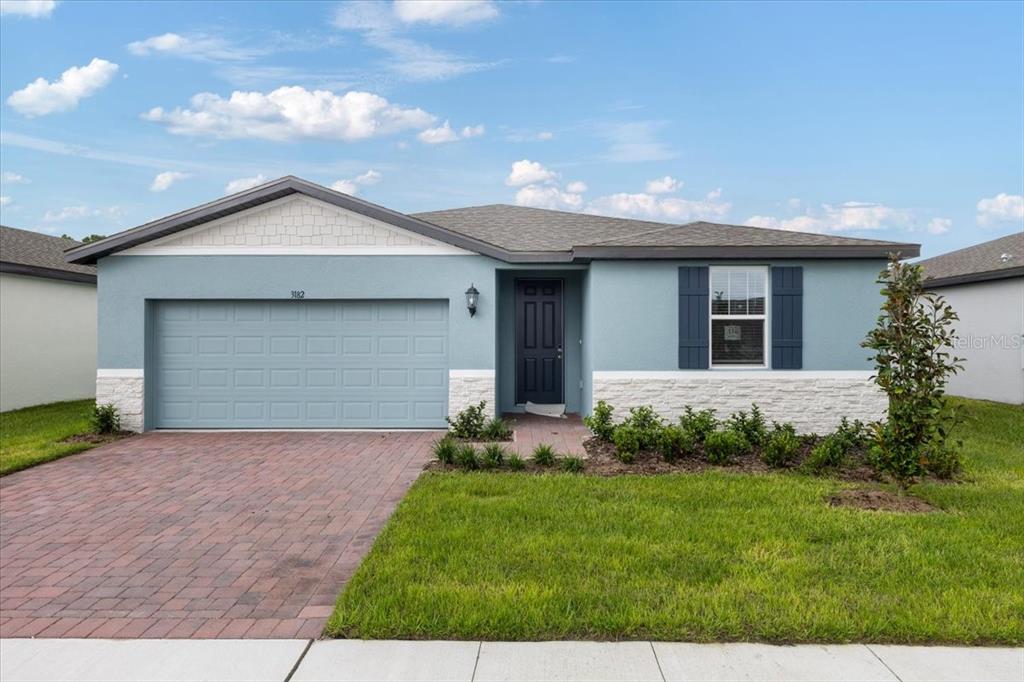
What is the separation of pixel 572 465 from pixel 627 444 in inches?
37.0

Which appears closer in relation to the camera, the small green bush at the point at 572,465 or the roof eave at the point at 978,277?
the small green bush at the point at 572,465

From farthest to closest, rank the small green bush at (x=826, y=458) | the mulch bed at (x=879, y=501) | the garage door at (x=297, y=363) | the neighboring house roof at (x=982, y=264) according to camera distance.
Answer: the neighboring house roof at (x=982, y=264) → the garage door at (x=297, y=363) → the small green bush at (x=826, y=458) → the mulch bed at (x=879, y=501)

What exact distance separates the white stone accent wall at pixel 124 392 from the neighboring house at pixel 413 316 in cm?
3

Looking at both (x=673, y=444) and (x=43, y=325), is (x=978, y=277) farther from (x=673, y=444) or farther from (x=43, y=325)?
(x=43, y=325)

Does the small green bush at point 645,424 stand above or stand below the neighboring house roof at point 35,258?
below

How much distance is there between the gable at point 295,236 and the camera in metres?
10.9

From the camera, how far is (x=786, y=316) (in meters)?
10.3

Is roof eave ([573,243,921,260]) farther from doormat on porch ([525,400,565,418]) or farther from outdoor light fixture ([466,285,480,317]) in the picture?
doormat on porch ([525,400,565,418])

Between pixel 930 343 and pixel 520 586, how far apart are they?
4921 mm

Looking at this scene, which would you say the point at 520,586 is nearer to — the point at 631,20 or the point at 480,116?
the point at 631,20

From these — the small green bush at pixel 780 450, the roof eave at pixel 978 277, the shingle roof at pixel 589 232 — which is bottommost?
the small green bush at pixel 780 450

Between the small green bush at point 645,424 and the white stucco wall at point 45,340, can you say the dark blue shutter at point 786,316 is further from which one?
the white stucco wall at point 45,340

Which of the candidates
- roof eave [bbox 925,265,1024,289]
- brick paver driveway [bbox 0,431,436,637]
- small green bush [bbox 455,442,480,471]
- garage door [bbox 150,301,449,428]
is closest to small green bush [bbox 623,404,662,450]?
small green bush [bbox 455,442,480,471]

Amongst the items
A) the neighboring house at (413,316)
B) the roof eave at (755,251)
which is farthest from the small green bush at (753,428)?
the roof eave at (755,251)
